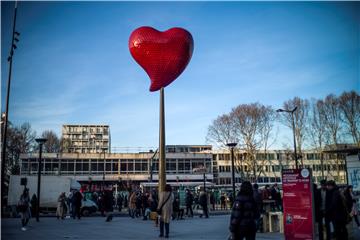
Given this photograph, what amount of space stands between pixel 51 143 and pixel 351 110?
47.1 meters

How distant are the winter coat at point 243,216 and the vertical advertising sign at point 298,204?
332 centimetres

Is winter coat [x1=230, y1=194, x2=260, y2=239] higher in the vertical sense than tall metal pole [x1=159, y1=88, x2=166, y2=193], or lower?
lower

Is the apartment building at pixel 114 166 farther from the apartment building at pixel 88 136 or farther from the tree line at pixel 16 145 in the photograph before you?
the apartment building at pixel 88 136

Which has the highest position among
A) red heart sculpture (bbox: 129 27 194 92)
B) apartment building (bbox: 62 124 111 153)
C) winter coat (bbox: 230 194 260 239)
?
apartment building (bbox: 62 124 111 153)

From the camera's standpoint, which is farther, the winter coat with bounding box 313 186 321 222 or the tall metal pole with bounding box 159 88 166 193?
the tall metal pole with bounding box 159 88 166 193

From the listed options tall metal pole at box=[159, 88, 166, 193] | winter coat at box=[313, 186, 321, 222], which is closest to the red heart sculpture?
tall metal pole at box=[159, 88, 166, 193]

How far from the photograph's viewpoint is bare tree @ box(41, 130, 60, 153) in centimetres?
6312

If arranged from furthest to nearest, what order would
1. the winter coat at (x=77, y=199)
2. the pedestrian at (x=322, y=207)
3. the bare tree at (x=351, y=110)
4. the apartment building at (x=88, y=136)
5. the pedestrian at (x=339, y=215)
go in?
the apartment building at (x=88, y=136), the bare tree at (x=351, y=110), the winter coat at (x=77, y=199), the pedestrian at (x=322, y=207), the pedestrian at (x=339, y=215)

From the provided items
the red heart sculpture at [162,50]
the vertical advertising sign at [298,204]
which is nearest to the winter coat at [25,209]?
the red heart sculpture at [162,50]

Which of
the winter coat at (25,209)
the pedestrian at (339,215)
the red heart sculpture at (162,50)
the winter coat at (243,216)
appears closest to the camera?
the winter coat at (243,216)

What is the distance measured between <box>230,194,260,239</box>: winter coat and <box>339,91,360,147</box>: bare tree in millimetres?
32962

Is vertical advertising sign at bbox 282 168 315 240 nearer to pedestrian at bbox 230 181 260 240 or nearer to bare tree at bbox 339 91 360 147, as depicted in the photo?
pedestrian at bbox 230 181 260 240

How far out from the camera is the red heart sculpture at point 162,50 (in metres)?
15.6

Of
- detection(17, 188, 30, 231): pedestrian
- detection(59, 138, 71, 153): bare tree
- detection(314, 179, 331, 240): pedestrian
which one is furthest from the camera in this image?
detection(59, 138, 71, 153): bare tree
